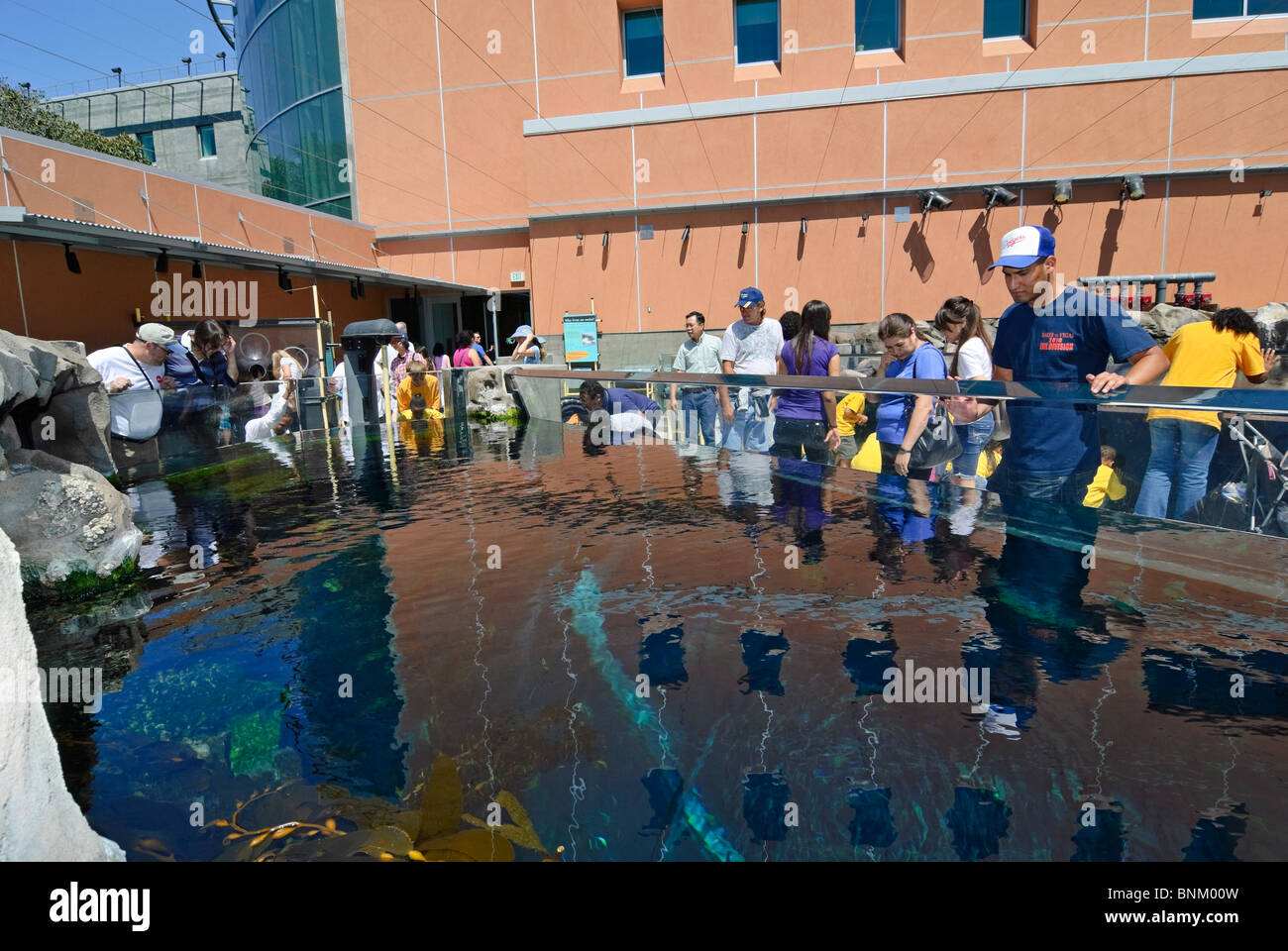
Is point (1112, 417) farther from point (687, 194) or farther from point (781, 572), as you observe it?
point (687, 194)

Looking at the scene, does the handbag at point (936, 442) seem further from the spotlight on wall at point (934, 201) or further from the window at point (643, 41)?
the window at point (643, 41)

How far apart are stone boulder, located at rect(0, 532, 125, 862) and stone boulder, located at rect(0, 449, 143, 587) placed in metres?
2.88

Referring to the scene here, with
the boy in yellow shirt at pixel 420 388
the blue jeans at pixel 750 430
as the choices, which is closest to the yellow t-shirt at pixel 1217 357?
the blue jeans at pixel 750 430

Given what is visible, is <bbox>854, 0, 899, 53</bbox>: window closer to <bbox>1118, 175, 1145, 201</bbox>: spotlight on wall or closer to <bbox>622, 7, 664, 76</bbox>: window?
<bbox>622, 7, 664, 76</bbox>: window

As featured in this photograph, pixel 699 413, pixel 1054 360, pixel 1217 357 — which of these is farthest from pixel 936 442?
pixel 699 413

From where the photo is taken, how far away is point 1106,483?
13.8 feet

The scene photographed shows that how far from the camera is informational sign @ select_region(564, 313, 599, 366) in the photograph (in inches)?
855

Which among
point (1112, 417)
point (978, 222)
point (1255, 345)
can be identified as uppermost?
point (978, 222)

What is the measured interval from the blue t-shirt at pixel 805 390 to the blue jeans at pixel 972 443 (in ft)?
4.85

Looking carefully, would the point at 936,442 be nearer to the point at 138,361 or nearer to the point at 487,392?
the point at 138,361

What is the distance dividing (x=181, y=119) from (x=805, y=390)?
168 feet
